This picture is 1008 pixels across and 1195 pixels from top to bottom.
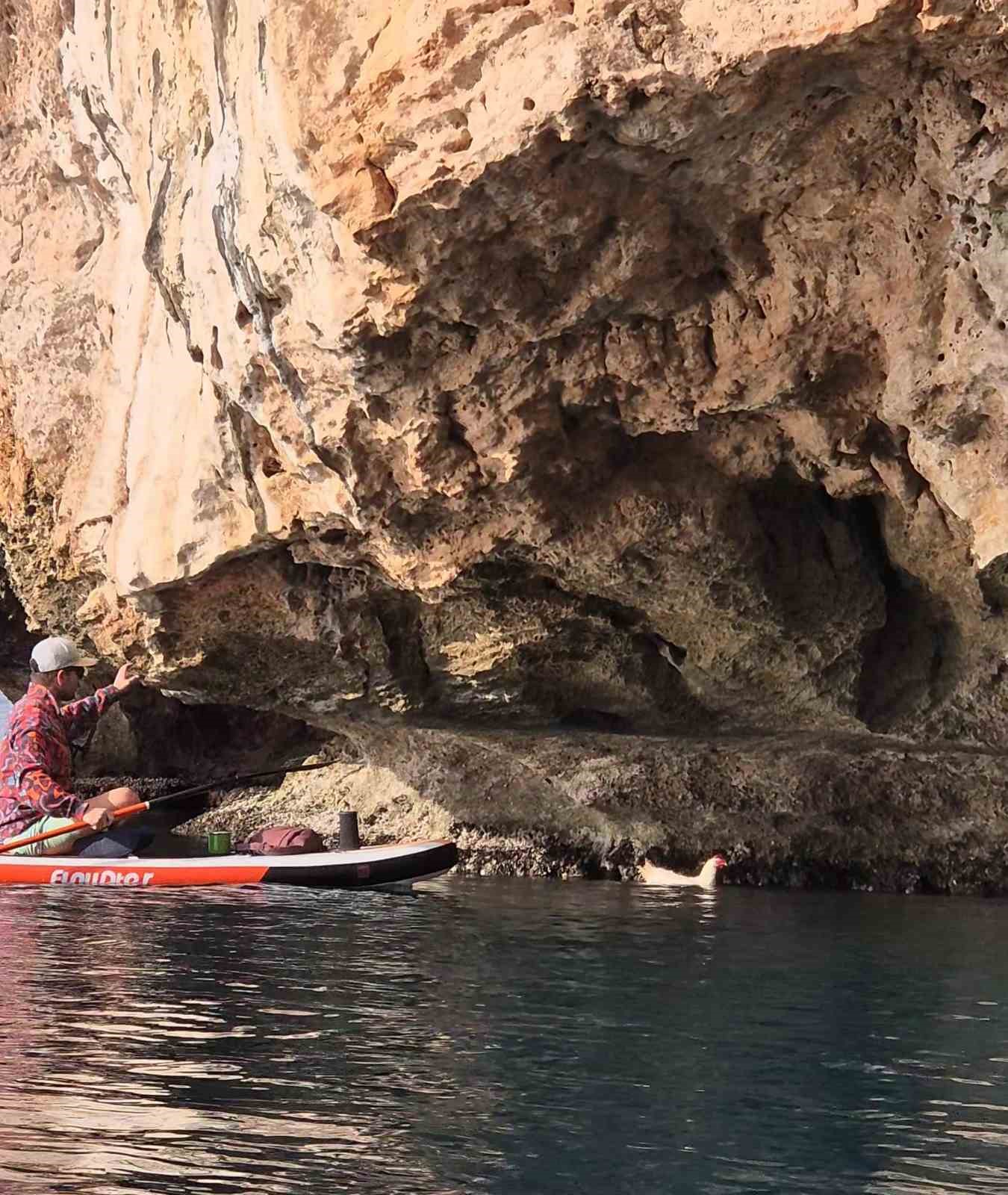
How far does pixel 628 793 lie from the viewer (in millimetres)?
14961

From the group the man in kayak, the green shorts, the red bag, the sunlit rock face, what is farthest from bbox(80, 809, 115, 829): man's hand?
the sunlit rock face

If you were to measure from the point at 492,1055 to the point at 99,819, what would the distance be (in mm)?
7089

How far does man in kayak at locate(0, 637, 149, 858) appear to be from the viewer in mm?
13258

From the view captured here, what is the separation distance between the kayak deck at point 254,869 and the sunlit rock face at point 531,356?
1.51 m

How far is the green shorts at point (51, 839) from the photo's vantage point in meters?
13.2

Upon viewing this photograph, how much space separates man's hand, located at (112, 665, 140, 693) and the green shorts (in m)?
1.25

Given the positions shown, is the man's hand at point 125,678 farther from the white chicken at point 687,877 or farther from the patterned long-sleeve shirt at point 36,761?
the white chicken at point 687,877

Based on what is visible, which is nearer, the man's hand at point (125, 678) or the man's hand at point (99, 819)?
the man's hand at point (99, 819)

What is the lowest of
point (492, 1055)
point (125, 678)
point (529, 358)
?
point (492, 1055)

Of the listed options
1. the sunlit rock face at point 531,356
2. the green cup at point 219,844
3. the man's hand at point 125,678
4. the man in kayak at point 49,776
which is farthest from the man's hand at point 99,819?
the sunlit rock face at point 531,356

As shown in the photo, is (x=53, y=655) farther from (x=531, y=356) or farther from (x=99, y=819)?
(x=531, y=356)

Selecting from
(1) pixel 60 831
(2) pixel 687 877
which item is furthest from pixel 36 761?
(2) pixel 687 877

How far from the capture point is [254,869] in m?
12.8

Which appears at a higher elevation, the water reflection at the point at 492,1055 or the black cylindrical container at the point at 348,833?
the black cylindrical container at the point at 348,833
